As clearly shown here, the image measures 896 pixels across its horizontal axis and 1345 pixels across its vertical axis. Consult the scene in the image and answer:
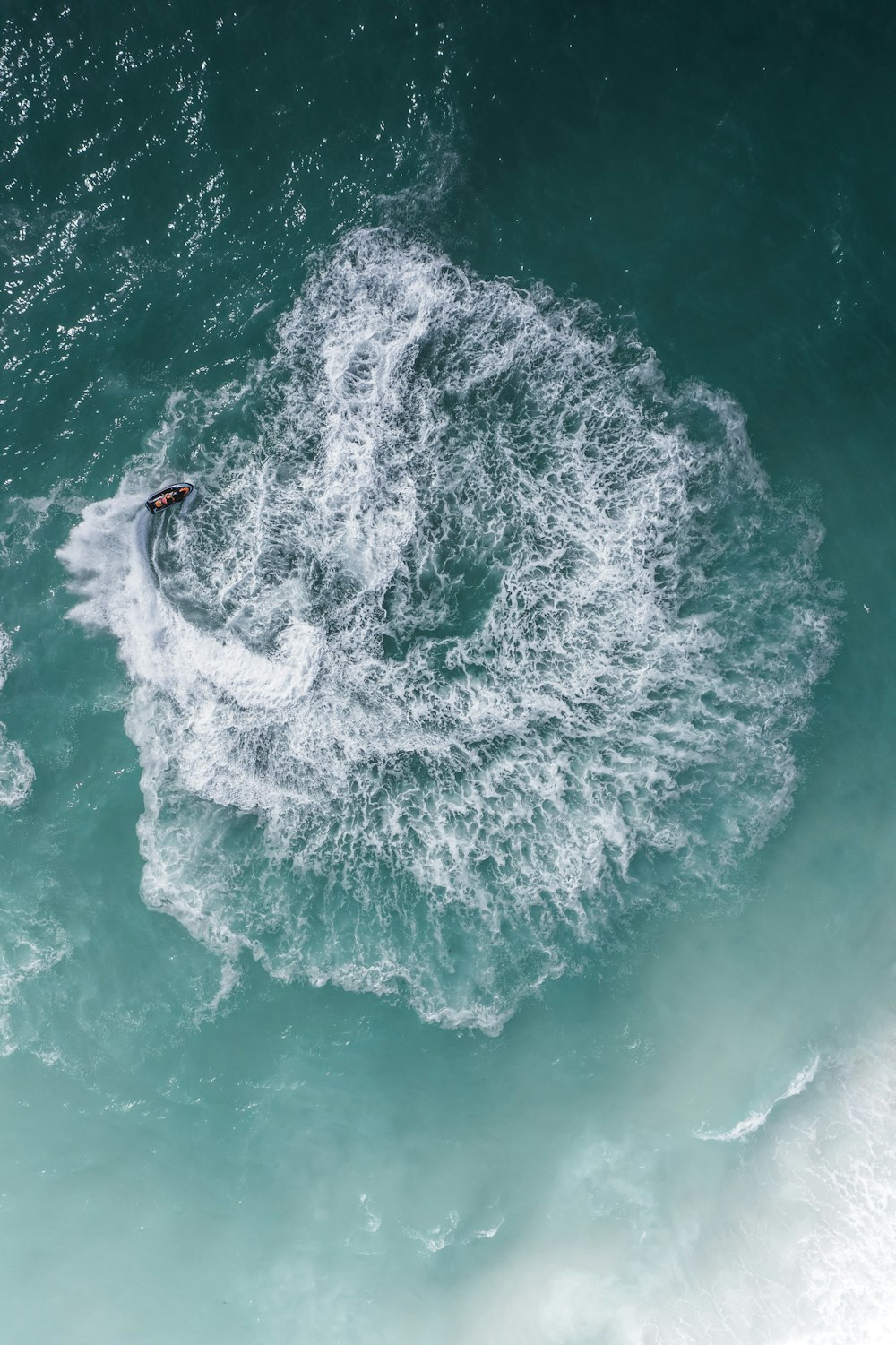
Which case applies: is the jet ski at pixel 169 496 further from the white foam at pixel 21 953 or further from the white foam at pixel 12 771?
the white foam at pixel 21 953

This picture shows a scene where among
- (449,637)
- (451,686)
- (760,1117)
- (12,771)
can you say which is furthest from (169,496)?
(760,1117)

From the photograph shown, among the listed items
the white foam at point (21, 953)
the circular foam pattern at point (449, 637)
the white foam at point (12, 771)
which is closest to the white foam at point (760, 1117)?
the circular foam pattern at point (449, 637)

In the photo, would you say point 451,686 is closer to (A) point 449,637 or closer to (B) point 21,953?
(A) point 449,637

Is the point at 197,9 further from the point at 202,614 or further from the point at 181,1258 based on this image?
the point at 181,1258

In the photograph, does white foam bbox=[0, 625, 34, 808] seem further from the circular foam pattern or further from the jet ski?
the jet ski

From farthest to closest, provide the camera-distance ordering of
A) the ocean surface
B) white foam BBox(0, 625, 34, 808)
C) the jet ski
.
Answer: white foam BBox(0, 625, 34, 808), the jet ski, the ocean surface

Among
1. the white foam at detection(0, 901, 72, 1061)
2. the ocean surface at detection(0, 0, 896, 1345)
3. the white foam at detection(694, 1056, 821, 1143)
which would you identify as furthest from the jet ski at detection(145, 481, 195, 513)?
the white foam at detection(694, 1056, 821, 1143)
